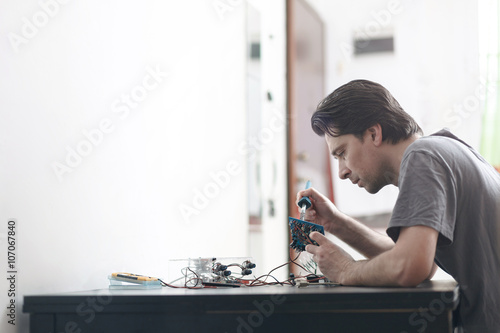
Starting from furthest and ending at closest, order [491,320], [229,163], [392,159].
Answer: [229,163] → [392,159] → [491,320]

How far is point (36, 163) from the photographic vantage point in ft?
4.78

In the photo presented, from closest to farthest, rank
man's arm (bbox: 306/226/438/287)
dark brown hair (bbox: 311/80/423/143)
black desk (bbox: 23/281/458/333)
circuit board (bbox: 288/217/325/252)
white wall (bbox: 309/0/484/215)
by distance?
black desk (bbox: 23/281/458/333)
man's arm (bbox: 306/226/438/287)
circuit board (bbox: 288/217/325/252)
dark brown hair (bbox: 311/80/423/143)
white wall (bbox: 309/0/484/215)

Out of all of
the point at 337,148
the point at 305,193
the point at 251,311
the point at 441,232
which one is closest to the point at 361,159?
the point at 337,148

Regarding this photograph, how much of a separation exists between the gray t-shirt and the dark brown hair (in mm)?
222

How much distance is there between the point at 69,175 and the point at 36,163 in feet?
0.44

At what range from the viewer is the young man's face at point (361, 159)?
1.69 meters

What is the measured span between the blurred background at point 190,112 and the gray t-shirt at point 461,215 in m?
0.88

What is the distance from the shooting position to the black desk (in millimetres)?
1095

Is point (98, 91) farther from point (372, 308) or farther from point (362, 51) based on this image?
point (362, 51)

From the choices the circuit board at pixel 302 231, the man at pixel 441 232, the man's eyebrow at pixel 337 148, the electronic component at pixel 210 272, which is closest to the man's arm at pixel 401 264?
the man at pixel 441 232

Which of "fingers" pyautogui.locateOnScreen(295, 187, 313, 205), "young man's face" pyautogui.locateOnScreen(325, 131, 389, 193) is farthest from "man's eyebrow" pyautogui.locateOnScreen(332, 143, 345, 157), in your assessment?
"fingers" pyautogui.locateOnScreen(295, 187, 313, 205)

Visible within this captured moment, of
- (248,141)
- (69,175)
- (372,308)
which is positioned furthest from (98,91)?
(248,141)

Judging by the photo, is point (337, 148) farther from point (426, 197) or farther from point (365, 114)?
point (426, 197)

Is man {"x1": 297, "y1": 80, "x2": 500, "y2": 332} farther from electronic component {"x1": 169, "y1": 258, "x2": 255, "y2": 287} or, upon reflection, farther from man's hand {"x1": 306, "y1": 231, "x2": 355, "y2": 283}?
electronic component {"x1": 169, "y1": 258, "x2": 255, "y2": 287}
